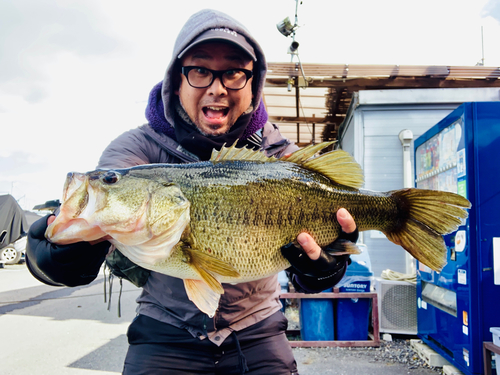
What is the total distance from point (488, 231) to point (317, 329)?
9.30 ft

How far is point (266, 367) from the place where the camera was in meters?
2.16

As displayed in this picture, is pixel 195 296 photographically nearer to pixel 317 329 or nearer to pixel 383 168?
pixel 317 329

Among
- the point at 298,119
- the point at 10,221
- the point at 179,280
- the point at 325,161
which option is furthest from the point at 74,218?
the point at 10,221

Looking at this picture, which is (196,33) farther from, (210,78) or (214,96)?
(214,96)

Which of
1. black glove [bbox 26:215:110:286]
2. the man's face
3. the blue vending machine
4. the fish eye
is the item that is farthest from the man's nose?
the blue vending machine

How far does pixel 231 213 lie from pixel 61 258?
2.92ft

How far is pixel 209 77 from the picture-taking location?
2355mm

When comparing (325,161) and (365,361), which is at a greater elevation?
(325,161)

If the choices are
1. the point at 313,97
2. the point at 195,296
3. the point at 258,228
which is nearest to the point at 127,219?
the point at 195,296

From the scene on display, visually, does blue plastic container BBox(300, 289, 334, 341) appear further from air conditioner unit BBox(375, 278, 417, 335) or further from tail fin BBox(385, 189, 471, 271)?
tail fin BBox(385, 189, 471, 271)

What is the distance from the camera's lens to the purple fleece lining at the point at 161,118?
2.47 metres

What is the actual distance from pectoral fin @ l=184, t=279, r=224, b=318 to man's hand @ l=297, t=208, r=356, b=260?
54 cm

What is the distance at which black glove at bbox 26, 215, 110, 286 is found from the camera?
1.79m

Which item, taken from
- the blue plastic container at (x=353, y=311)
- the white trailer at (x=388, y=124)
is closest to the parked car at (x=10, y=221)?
the white trailer at (x=388, y=124)
